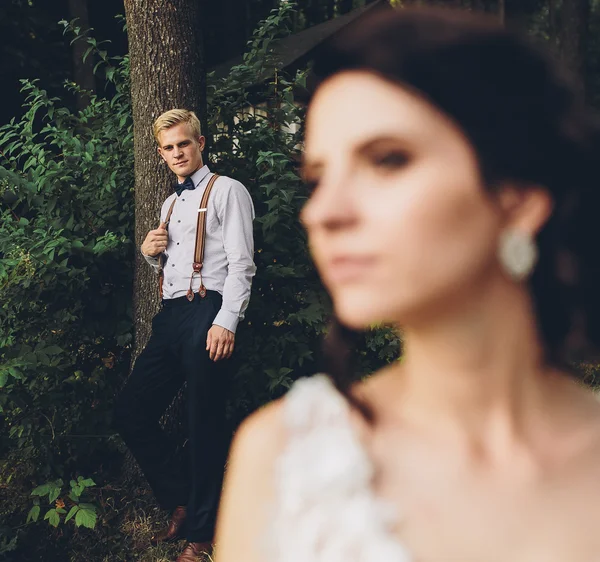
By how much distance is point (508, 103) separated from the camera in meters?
0.62

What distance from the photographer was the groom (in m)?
3.34

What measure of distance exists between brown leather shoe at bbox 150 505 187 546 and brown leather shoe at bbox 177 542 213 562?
0.26 metres

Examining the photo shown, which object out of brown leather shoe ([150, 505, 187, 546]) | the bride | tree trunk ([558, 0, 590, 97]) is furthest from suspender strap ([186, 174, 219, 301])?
tree trunk ([558, 0, 590, 97])

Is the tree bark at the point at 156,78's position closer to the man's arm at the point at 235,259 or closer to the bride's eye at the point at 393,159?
the man's arm at the point at 235,259

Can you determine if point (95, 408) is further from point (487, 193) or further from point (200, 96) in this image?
point (487, 193)

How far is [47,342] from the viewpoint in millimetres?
3955

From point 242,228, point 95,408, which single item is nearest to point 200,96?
point 242,228

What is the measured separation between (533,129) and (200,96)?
11.8ft

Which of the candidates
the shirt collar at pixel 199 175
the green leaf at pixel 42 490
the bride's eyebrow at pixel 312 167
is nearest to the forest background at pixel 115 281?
the green leaf at pixel 42 490

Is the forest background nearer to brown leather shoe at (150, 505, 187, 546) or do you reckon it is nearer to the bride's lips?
brown leather shoe at (150, 505, 187, 546)

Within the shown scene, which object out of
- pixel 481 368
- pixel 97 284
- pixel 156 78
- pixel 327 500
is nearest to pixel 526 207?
pixel 481 368

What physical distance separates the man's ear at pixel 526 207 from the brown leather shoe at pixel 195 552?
311 cm

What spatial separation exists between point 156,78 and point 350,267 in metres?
3.58

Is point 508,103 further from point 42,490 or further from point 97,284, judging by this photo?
point 97,284
